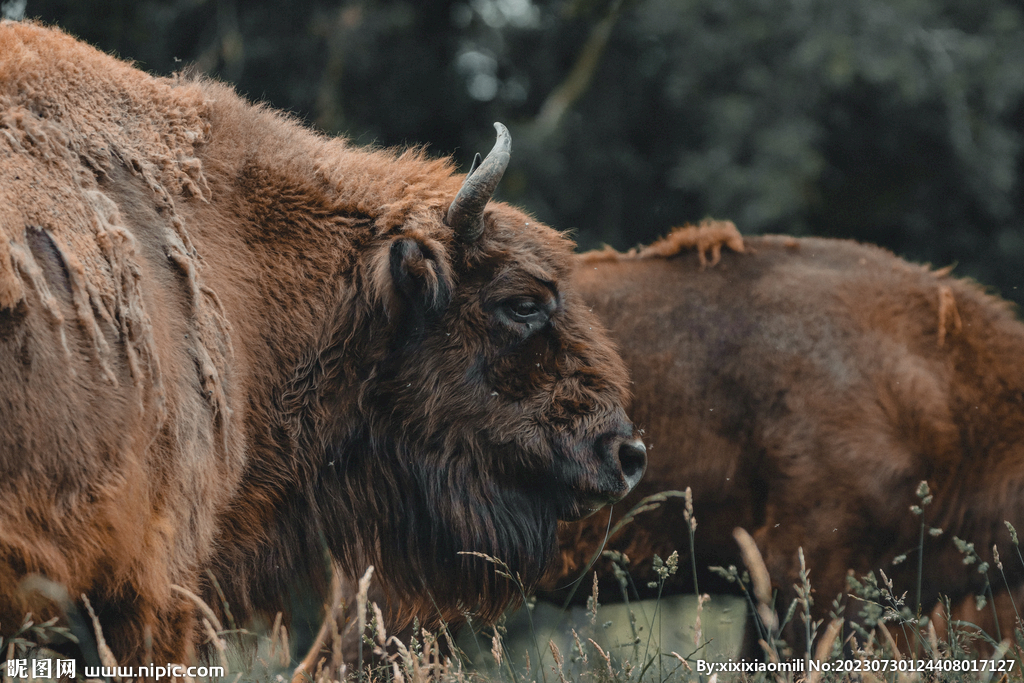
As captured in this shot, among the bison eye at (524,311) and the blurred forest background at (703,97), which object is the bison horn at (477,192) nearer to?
the bison eye at (524,311)

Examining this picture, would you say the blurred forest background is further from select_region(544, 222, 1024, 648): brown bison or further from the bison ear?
the bison ear

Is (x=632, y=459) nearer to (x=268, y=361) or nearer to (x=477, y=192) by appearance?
(x=477, y=192)

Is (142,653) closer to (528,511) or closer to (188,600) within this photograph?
(188,600)

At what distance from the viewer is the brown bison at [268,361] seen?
95.0 inches

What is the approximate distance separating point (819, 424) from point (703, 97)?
5873 millimetres

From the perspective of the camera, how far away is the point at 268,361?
312 centimetres

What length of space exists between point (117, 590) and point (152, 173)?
119cm

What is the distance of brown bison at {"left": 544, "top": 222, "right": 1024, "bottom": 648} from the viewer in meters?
4.95

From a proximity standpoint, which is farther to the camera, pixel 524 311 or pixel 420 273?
pixel 524 311

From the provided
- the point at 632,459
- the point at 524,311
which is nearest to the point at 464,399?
the point at 524,311

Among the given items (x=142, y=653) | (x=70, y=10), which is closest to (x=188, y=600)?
(x=142, y=653)

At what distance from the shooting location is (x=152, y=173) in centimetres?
290

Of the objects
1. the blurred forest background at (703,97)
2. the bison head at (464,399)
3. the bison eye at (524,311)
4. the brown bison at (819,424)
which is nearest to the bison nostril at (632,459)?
the bison head at (464,399)

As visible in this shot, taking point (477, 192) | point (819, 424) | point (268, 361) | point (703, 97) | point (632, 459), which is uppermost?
point (703, 97)
